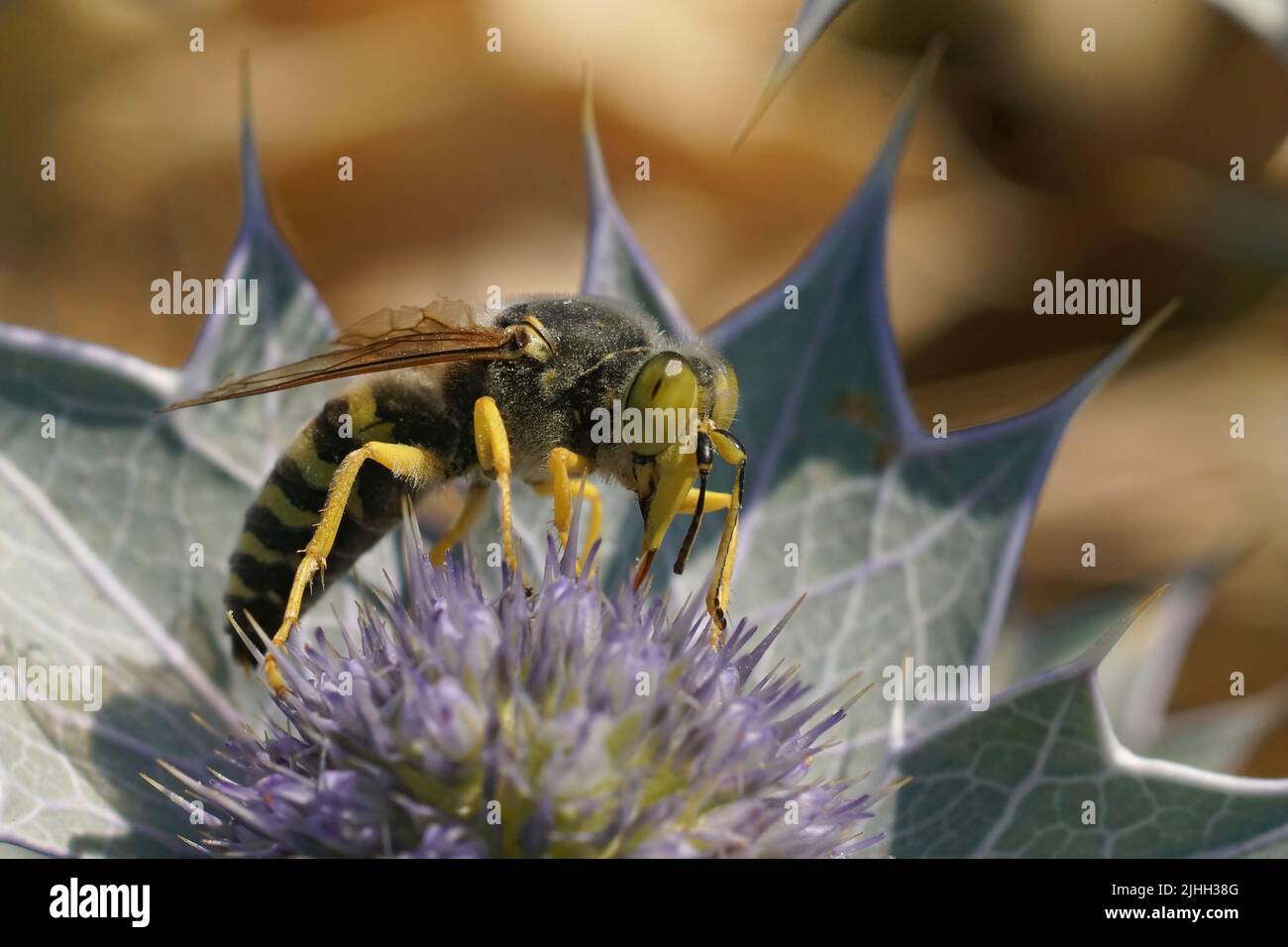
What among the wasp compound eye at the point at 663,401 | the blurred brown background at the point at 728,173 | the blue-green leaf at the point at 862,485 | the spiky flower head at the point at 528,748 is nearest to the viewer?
the spiky flower head at the point at 528,748

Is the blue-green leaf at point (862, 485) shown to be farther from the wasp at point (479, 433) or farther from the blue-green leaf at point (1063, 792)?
the wasp at point (479, 433)

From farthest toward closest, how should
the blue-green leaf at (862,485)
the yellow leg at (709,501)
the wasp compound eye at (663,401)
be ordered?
the blue-green leaf at (862,485)
the yellow leg at (709,501)
the wasp compound eye at (663,401)

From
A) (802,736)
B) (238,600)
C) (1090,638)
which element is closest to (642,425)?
(802,736)

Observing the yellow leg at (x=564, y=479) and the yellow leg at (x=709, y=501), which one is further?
the yellow leg at (x=709, y=501)

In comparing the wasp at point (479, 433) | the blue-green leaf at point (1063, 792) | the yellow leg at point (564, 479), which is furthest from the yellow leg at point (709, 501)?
the blue-green leaf at point (1063, 792)

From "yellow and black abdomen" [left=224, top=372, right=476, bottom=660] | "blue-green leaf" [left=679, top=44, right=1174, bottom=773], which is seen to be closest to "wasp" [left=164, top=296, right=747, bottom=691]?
"yellow and black abdomen" [left=224, top=372, right=476, bottom=660]

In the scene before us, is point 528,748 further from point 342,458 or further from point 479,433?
point 342,458

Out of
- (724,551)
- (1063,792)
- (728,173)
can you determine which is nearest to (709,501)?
(724,551)

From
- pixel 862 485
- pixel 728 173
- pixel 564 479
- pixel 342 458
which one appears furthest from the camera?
pixel 728 173
